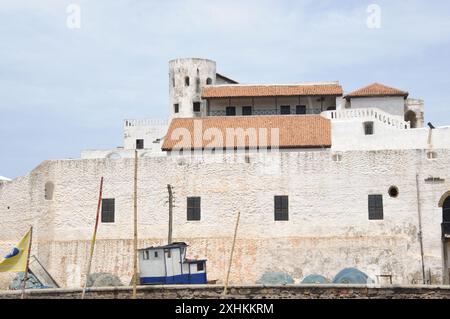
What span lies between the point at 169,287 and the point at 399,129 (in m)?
15.1

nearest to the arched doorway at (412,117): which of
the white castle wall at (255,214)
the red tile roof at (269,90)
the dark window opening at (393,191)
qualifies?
the red tile roof at (269,90)

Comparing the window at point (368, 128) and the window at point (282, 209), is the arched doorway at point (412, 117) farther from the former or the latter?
the window at point (282, 209)

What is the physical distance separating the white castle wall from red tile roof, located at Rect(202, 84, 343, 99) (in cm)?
947

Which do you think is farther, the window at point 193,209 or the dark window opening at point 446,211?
the window at point 193,209

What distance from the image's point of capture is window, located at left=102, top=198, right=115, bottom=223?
1635 inches

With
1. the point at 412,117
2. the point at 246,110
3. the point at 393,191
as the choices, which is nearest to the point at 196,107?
the point at 246,110

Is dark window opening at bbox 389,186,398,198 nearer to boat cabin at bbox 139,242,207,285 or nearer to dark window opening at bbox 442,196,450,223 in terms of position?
dark window opening at bbox 442,196,450,223

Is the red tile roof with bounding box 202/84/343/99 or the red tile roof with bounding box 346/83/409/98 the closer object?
the red tile roof with bounding box 346/83/409/98

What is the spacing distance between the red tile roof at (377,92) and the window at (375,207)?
10.3 meters

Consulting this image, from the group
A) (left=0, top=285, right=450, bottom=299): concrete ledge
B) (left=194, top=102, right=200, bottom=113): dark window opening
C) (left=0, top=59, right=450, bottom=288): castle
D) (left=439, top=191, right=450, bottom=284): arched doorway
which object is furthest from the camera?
(left=194, top=102, right=200, bottom=113): dark window opening

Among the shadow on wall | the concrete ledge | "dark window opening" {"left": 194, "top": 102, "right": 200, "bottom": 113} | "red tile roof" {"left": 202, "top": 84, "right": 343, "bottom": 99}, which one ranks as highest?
"red tile roof" {"left": 202, "top": 84, "right": 343, "bottom": 99}

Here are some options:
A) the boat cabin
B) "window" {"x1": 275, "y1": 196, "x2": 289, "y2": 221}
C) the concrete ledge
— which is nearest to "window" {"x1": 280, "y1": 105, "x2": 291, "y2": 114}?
"window" {"x1": 275, "y1": 196, "x2": 289, "y2": 221}

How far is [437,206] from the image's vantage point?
39906 mm

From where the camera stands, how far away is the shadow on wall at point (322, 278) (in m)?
37.2
